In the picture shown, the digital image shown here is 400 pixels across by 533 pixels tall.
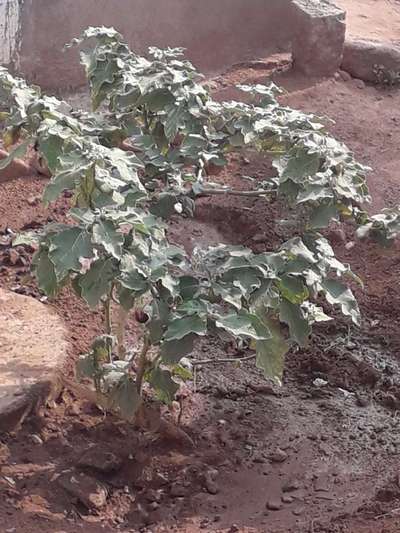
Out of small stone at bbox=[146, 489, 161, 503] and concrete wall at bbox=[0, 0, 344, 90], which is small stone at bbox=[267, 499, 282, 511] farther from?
concrete wall at bbox=[0, 0, 344, 90]

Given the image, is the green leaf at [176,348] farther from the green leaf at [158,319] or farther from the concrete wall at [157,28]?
Result: the concrete wall at [157,28]

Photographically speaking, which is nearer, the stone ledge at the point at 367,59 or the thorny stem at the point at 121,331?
the thorny stem at the point at 121,331

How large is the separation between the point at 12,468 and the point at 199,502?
61 centimetres

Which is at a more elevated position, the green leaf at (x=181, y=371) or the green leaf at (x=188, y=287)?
the green leaf at (x=188, y=287)

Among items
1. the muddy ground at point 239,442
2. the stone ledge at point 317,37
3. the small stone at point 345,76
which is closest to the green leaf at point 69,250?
the muddy ground at point 239,442

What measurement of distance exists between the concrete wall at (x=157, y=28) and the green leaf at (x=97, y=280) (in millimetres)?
2991

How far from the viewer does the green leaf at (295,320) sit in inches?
117

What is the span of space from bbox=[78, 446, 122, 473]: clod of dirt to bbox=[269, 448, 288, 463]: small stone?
0.54 meters

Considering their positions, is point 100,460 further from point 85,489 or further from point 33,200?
point 33,200

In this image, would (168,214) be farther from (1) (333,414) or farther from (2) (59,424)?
(1) (333,414)

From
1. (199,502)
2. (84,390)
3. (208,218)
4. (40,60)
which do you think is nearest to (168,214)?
(84,390)

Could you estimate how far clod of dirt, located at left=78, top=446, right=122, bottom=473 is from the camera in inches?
131

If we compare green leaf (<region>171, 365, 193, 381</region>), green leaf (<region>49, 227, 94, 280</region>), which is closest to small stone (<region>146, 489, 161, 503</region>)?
green leaf (<region>171, 365, 193, 381</region>)

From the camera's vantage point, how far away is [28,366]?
3.57m
